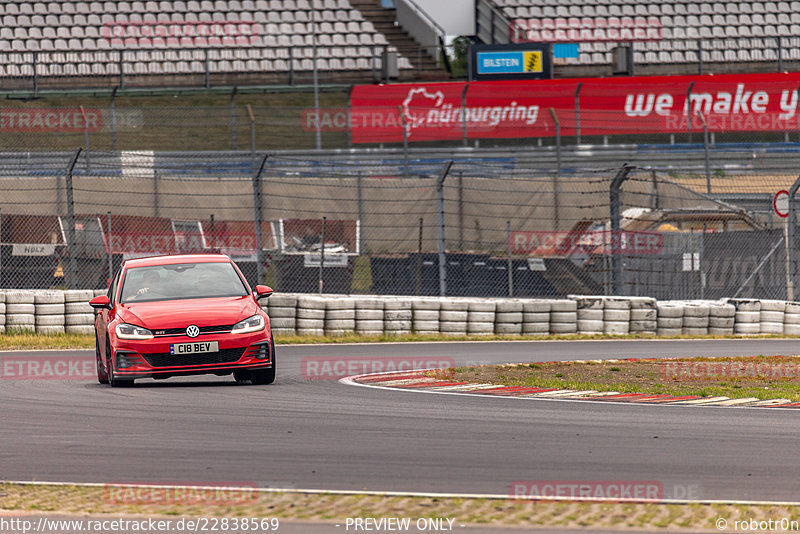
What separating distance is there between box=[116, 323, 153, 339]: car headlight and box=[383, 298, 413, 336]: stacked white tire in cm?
723

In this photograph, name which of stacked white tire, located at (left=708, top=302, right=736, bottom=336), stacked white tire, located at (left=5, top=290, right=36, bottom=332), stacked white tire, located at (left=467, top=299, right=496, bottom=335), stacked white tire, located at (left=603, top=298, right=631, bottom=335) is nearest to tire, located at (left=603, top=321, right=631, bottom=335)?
stacked white tire, located at (left=603, top=298, right=631, bottom=335)

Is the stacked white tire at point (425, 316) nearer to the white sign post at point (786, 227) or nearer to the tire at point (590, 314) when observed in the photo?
the tire at point (590, 314)

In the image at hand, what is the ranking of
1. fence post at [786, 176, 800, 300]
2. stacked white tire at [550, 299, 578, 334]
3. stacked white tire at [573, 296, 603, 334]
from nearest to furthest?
stacked white tire at [550, 299, 578, 334]
stacked white tire at [573, 296, 603, 334]
fence post at [786, 176, 800, 300]

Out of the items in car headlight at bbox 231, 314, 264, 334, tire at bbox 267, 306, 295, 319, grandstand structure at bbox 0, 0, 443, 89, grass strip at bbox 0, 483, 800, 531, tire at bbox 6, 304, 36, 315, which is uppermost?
grandstand structure at bbox 0, 0, 443, 89

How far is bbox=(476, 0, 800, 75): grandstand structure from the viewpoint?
3228cm

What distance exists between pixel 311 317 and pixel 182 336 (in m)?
6.84

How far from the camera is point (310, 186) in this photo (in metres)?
21.3

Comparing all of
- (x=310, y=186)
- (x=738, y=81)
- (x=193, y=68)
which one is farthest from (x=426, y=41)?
(x=310, y=186)

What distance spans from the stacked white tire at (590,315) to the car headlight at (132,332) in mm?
9139

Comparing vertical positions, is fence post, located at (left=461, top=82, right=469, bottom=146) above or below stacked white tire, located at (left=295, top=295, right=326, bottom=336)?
above

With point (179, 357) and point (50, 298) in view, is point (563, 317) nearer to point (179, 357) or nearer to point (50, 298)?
point (50, 298)

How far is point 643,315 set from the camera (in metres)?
18.2
